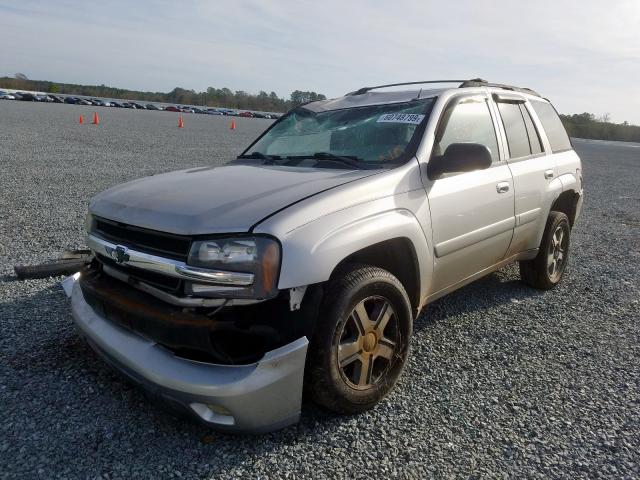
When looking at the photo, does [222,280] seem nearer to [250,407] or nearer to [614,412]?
[250,407]

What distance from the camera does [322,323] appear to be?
2459mm

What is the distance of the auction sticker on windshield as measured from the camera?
3.43 meters

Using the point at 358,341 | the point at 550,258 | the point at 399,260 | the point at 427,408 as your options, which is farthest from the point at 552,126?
the point at 358,341

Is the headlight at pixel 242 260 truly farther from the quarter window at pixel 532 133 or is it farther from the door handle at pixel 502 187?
the quarter window at pixel 532 133

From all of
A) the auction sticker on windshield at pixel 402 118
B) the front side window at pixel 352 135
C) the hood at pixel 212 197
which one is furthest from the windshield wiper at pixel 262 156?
the auction sticker on windshield at pixel 402 118

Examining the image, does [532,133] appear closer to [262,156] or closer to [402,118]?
[402,118]

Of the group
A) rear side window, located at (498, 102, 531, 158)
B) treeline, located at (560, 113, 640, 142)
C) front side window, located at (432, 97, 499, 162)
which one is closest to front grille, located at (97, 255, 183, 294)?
front side window, located at (432, 97, 499, 162)

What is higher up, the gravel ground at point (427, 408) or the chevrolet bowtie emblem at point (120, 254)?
the chevrolet bowtie emblem at point (120, 254)

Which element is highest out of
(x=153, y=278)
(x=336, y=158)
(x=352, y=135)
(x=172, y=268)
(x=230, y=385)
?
(x=352, y=135)

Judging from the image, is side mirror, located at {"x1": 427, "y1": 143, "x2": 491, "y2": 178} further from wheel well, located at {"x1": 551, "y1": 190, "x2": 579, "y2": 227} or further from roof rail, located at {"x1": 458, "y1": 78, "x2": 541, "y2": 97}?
wheel well, located at {"x1": 551, "y1": 190, "x2": 579, "y2": 227}

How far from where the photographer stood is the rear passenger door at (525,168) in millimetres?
4125

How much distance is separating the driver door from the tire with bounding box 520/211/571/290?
875mm

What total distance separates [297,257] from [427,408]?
125 centimetres

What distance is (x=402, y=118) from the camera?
11.5ft
